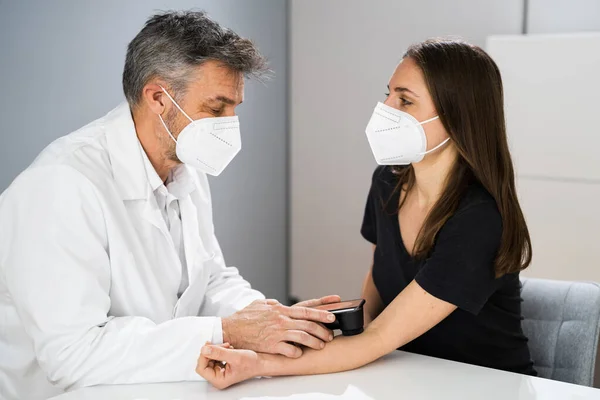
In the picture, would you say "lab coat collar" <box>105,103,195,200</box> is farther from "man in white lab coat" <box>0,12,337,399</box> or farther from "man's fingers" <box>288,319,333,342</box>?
"man's fingers" <box>288,319,333,342</box>

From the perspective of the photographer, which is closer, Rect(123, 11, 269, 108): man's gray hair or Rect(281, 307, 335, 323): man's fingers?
Rect(281, 307, 335, 323): man's fingers

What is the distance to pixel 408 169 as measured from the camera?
220 centimetres

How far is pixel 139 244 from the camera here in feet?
6.18

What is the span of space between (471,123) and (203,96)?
0.71m

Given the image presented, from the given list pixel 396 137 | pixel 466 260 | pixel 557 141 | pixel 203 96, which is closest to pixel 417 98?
pixel 396 137

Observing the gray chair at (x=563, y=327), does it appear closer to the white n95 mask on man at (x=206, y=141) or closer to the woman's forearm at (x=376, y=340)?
the woman's forearm at (x=376, y=340)

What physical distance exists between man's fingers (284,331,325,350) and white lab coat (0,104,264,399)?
6.4 inches

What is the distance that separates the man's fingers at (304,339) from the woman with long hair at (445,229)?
0.06 feet

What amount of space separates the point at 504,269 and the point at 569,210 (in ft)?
4.22

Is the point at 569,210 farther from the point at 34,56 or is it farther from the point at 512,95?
the point at 34,56

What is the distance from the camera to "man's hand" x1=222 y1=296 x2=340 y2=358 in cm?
170

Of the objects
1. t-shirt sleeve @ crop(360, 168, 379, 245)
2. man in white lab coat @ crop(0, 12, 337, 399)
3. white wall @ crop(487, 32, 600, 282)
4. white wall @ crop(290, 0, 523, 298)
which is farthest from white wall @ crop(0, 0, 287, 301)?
white wall @ crop(487, 32, 600, 282)

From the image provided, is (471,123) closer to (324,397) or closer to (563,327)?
(563,327)

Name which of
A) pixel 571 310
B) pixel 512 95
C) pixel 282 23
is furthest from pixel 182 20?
pixel 282 23
